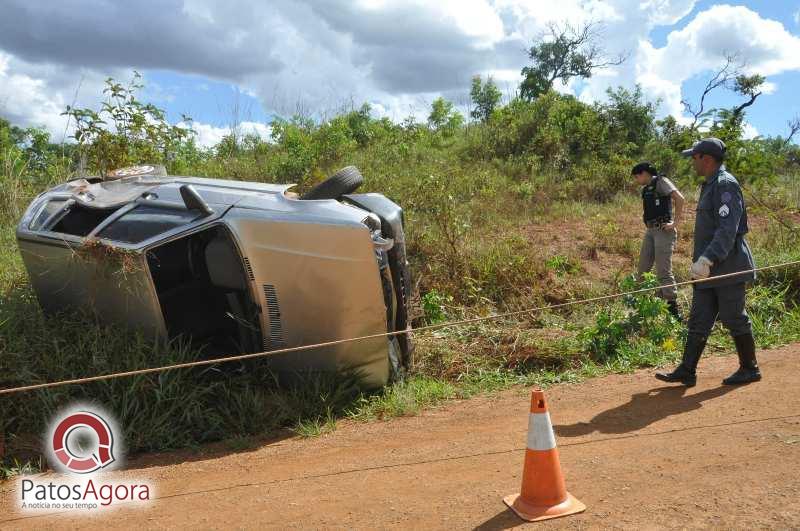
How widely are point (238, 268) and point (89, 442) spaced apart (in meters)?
1.48

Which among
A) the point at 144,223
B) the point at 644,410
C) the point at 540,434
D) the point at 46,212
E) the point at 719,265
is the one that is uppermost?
the point at 46,212

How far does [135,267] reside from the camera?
174 inches

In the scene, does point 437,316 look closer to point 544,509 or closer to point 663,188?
point 663,188

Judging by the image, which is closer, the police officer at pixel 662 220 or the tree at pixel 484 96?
the police officer at pixel 662 220

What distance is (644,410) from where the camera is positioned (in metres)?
4.52

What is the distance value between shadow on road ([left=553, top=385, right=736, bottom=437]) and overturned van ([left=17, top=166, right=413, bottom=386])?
5.00ft

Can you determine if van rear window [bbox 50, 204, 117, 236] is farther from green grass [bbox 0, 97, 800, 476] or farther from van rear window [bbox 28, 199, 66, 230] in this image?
green grass [bbox 0, 97, 800, 476]

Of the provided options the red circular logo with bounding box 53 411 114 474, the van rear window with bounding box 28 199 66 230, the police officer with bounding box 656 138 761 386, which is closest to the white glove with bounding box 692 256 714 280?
the police officer with bounding box 656 138 761 386

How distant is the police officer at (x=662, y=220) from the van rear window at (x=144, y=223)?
480 centimetres

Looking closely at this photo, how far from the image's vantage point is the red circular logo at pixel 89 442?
13.4ft

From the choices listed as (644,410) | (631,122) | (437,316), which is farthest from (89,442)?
(631,122)

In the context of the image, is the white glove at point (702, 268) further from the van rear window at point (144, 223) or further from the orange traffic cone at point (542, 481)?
the van rear window at point (144, 223)

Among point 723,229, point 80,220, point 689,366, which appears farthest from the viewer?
point 80,220

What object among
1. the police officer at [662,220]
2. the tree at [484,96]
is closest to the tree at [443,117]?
the tree at [484,96]
